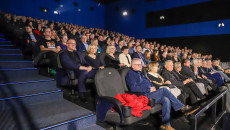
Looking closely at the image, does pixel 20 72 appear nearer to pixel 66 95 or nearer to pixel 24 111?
pixel 66 95

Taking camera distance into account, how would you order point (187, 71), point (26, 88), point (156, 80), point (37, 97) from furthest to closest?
point (187, 71) → point (156, 80) → point (26, 88) → point (37, 97)

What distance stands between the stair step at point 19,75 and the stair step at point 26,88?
0.17 metres

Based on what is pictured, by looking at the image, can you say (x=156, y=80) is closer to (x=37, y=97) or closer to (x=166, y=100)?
Result: (x=166, y=100)

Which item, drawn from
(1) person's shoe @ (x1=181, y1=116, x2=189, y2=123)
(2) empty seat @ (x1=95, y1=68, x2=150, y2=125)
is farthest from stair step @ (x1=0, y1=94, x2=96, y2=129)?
(1) person's shoe @ (x1=181, y1=116, x2=189, y2=123)

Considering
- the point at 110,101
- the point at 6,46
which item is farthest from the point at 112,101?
the point at 6,46

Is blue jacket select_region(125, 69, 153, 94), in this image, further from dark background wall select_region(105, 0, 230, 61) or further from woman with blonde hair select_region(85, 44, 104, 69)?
dark background wall select_region(105, 0, 230, 61)

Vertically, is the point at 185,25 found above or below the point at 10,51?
above

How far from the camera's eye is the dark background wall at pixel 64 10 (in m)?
7.98

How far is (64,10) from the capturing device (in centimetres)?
998

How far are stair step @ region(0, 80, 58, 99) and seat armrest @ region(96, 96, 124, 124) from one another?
1025 mm

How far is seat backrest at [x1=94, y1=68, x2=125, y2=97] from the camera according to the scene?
1816 millimetres

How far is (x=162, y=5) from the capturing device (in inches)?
375

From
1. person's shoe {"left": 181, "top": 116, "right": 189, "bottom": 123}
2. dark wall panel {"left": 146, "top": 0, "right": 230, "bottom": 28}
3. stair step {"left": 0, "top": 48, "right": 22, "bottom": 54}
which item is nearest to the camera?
person's shoe {"left": 181, "top": 116, "right": 189, "bottom": 123}

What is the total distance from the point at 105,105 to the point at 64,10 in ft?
32.0
